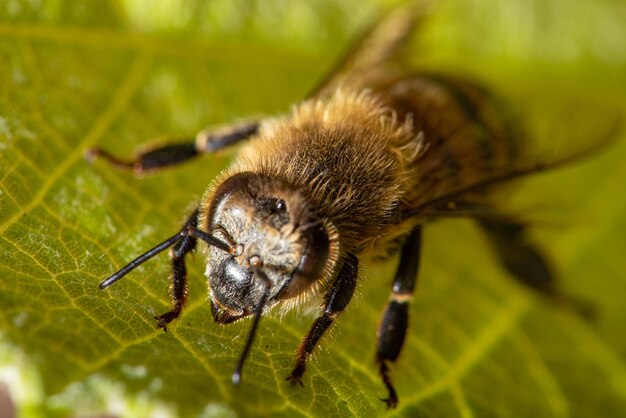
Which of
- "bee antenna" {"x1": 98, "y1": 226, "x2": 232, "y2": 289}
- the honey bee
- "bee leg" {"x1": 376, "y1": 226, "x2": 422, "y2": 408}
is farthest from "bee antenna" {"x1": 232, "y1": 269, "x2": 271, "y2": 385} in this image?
"bee leg" {"x1": 376, "y1": 226, "x2": 422, "y2": 408}

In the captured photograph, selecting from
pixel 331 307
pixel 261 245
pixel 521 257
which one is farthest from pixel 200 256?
pixel 521 257

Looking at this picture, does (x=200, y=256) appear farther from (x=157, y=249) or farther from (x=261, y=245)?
(x=261, y=245)

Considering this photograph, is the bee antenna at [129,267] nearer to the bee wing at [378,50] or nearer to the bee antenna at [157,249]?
the bee antenna at [157,249]

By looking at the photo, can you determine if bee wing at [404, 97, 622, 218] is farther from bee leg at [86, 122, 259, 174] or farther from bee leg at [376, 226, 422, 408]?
bee leg at [86, 122, 259, 174]

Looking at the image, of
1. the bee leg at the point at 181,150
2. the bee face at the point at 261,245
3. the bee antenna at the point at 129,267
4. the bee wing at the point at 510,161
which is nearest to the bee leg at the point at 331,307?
the bee face at the point at 261,245

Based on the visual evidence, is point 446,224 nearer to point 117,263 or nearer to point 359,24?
point 359,24

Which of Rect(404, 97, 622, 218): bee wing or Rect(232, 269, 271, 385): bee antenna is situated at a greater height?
Rect(232, 269, 271, 385): bee antenna
